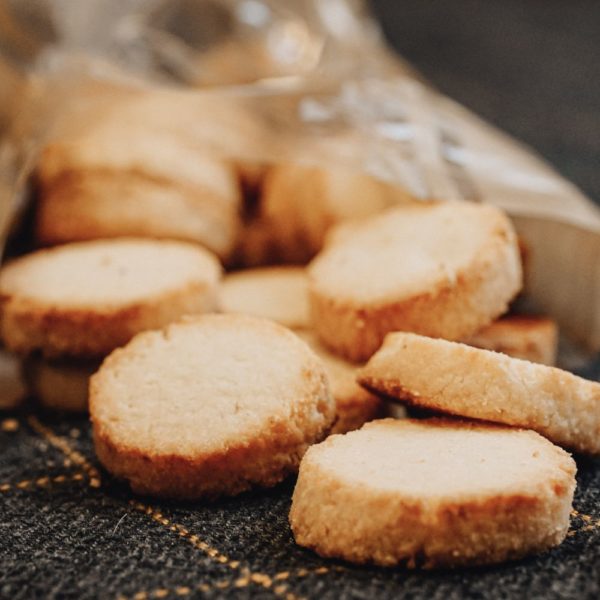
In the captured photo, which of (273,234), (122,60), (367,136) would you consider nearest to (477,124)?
(367,136)

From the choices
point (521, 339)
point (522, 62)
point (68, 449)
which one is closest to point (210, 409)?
point (68, 449)

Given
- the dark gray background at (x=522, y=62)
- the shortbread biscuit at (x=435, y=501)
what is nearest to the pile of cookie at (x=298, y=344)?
the shortbread biscuit at (x=435, y=501)

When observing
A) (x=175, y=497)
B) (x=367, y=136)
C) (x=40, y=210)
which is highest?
Result: (x=367, y=136)

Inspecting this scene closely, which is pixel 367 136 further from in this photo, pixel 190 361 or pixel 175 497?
pixel 175 497

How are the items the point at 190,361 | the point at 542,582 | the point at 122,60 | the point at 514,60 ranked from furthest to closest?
the point at 514,60, the point at 122,60, the point at 190,361, the point at 542,582

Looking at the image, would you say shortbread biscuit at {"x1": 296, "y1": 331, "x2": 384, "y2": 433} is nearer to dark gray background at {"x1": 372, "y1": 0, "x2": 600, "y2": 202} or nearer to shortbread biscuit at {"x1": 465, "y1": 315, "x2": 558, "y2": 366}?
shortbread biscuit at {"x1": 465, "y1": 315, "x2": 558, "y2": 366}

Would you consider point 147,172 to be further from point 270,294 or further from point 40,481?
point 40,481
